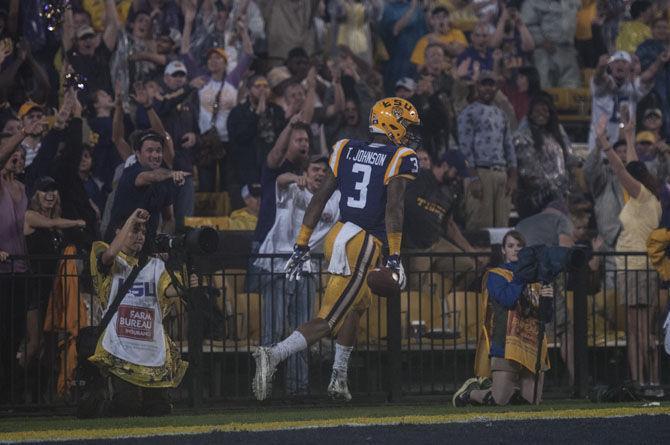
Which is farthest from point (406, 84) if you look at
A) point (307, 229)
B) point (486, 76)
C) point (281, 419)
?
point (281, 419)

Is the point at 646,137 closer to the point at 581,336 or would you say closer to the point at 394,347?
the point at 581,336

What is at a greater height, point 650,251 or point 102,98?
point 102,98

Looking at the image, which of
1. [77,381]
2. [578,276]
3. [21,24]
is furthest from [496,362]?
[21,24]

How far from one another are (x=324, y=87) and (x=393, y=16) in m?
2.34

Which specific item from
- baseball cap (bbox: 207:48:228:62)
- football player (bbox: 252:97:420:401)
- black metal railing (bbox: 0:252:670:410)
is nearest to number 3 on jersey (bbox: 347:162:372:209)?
football player (bbox: 252:97:420:401)

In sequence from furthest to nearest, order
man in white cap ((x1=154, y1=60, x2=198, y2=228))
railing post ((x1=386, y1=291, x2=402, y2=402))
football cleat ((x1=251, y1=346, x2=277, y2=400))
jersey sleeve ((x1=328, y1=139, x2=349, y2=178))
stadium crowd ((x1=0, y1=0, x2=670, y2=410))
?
1. man in white cap ((x1=154, y1=60, x2=198, y2=228))
2. stadium crowd ((x1=0, y1=0, x2=670, y2=410))
3. railing post ((x1=386, y1=291, x2=402, y2=402))
4. jersey sleeve ((x1=328, y1=139, x2=349, y2=178))
5. football cleat ((x1=251, y1=346, x2=277, y2=400))

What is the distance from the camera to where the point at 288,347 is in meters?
10.1

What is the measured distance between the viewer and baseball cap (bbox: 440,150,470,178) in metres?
14.8

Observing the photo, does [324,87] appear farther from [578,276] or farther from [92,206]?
[578,276]

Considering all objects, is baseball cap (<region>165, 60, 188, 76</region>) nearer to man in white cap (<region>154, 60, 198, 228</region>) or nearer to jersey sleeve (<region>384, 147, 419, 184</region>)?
man in white cap (<region>154, 60, 198, 228</region>)

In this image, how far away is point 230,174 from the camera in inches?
605

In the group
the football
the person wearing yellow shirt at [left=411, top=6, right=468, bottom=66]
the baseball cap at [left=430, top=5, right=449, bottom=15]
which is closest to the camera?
the football

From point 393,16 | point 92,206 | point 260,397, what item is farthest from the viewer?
point 393,16

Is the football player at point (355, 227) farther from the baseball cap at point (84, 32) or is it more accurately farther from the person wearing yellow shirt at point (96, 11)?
the person wearing yellow shirt at point (96, 11)
